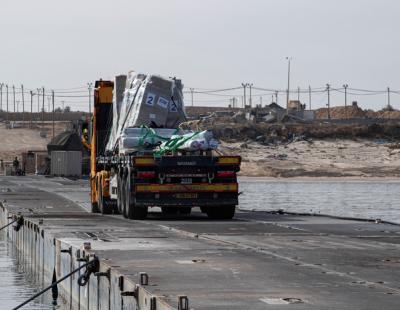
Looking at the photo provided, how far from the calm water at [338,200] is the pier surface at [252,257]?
13.9 metres

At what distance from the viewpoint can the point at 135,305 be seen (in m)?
15.2

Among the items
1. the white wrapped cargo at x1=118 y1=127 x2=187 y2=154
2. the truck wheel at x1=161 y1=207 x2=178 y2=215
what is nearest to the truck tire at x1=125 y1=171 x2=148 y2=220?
the white wrapped cargo at x1=118 y1=127 x2=187 y2=154

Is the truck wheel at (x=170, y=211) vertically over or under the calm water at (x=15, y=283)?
over

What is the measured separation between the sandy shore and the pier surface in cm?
7385

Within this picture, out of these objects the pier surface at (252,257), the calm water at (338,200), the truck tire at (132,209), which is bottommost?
the calm water at (338,200)

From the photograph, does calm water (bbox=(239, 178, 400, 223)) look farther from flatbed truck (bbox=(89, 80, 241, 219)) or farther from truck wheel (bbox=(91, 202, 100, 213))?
flatbed truck (bbox=(89, 80, 241, 219))

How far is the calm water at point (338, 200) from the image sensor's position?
173ft

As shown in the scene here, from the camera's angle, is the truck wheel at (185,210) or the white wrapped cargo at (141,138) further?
the truck wheel at (185,210)

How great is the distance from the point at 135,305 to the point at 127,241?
1002 centimetres

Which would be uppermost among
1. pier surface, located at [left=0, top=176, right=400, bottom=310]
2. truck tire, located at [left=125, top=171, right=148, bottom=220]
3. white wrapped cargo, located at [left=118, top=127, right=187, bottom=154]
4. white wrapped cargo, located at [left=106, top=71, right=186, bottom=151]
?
white wrapped cargo, located at [left=106, top=71, right=186, bottom=151]

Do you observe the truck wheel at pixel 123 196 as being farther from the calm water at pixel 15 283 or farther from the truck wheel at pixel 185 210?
the calm water at pixel 15 283

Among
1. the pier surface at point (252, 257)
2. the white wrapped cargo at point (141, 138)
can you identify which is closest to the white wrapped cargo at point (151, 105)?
the white wrapped cargo at point (141, 138)

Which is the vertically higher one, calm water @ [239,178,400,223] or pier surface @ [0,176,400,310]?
pier surface @ [0,176,400,310]

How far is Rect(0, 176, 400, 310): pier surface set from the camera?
51.6 ft
